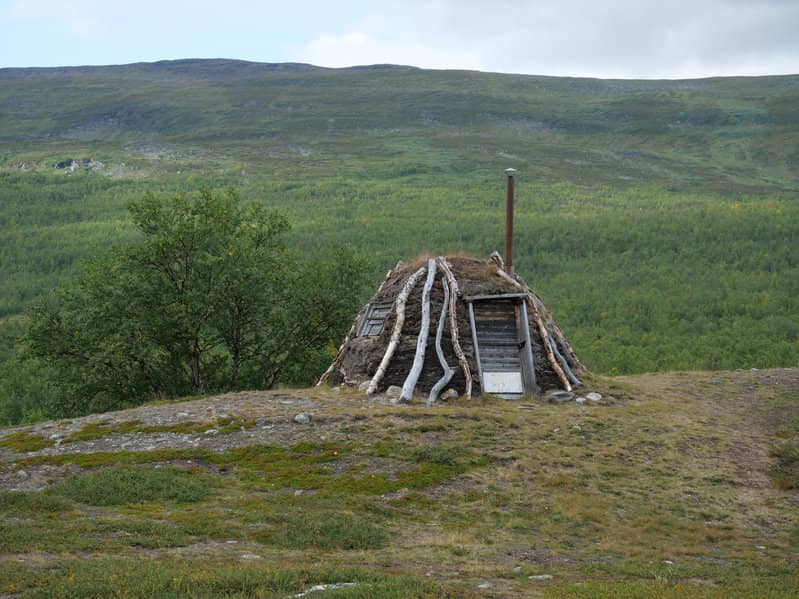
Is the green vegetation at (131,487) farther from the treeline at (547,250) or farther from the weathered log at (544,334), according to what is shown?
the treeline at (547,250)

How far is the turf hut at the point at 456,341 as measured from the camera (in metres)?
23.1

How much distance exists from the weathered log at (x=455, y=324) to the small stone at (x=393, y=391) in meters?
1.85

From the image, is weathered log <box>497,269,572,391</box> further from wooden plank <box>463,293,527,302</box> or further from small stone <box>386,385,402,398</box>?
small stone <box>386,385,402,398</box>

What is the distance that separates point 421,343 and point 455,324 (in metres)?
1.36

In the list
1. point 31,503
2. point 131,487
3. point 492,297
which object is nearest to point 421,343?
point 492,297

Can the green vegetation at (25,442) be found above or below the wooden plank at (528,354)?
below

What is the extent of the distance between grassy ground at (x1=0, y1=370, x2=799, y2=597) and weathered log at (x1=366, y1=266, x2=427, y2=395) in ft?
3.31

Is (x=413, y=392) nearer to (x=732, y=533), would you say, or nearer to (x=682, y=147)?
(x=732, y=533)

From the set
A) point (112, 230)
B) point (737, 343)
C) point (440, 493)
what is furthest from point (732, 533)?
point (112, 230)

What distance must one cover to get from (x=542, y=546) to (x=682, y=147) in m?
159

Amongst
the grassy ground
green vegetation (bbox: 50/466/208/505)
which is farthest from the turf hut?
green vegetation (bbox: 50/466/208/505)

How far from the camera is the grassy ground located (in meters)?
9.79

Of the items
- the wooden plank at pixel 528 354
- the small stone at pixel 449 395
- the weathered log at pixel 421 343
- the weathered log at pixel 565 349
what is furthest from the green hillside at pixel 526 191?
the weathered log at pixel 565 349

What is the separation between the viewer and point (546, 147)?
493ft
